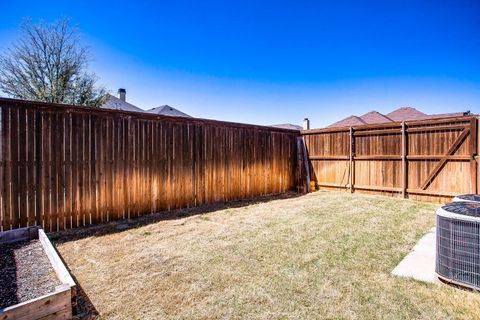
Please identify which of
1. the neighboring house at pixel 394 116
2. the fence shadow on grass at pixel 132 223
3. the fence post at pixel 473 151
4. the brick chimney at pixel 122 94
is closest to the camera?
the fence shadow on grass at pixel 132 223

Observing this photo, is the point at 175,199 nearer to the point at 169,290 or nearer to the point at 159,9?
the point at 169,290

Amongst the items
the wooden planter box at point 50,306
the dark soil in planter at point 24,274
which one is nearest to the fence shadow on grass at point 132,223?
the dark soil in planter at point 24,274

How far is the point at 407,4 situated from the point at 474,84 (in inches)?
290

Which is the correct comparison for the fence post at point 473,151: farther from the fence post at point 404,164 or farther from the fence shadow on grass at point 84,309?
the fence shadow on grass at point 84,309

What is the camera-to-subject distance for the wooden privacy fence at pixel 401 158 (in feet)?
20.1

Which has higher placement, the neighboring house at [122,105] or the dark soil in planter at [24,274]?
the neighboring house at [122,105]

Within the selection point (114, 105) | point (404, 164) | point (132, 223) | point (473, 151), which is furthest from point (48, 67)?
point (473, 151)

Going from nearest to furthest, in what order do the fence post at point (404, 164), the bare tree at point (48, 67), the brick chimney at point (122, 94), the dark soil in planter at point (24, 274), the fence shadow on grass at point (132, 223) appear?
the dark soil in planter at point (24, 274) → the fence shadow on grass at point (132, 223) → the fence post at point (404, 164) → the bare tree at point (48, 67) → the brick chimney at point (122, 94)

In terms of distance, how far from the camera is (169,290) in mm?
2289

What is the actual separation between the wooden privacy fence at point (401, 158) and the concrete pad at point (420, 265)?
157 inches

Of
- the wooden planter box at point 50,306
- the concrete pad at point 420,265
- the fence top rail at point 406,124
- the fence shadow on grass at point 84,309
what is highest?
the fence top rail at point 406,124

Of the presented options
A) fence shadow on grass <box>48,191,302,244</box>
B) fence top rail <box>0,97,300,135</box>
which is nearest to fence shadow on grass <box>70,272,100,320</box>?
fence shadow on grass <box>48,191,302,244</box>

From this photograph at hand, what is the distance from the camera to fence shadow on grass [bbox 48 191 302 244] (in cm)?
402

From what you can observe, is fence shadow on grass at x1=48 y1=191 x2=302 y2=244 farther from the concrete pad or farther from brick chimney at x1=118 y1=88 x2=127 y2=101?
brick chimney at x1=118 y1=88 x2=127 y2=101
